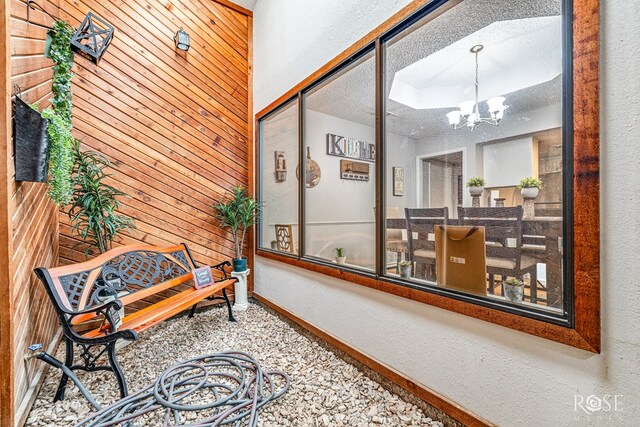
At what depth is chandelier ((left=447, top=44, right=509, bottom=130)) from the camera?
1854mm

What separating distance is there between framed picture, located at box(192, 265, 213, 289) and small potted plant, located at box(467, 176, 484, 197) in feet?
7.82

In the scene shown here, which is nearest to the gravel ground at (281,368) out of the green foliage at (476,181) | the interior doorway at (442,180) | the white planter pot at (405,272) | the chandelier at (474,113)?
the white planter pot at (405,272)

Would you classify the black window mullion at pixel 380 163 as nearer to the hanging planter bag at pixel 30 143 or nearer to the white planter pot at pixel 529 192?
the white planter pot at pixel 529 192

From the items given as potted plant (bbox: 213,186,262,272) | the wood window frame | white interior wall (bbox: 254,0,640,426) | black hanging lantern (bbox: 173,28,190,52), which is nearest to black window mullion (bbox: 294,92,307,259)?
white interior wall (bbox: 254,0,640,426)

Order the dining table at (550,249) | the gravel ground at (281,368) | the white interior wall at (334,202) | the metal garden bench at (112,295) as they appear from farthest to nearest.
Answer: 1. the white interior wall at (334,202)
2. the metal garden bench at (112,295)
3. the gravel ground at (281,368)
4. the dining table at (550,249)

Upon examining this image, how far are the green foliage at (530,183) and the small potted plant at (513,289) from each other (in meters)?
0.46

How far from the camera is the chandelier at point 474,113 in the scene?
1.85 meters

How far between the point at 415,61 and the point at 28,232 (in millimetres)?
2799

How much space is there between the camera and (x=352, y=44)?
2.05 meters

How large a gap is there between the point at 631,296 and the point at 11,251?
2485 mm

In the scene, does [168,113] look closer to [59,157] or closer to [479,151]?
[59,157]

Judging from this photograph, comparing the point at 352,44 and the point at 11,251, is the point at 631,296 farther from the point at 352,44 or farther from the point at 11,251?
the point at 11,251

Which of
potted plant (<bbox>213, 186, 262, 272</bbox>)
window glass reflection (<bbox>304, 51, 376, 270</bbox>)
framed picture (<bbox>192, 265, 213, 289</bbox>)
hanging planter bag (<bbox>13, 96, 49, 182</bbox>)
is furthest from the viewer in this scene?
potted plant (<bbox>213, 186, 262, 272</bbox>)

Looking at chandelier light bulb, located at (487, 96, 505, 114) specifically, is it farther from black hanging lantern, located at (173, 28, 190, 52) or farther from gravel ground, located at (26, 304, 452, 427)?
black hanging lantern, located at (173, 28, 190, 52)
